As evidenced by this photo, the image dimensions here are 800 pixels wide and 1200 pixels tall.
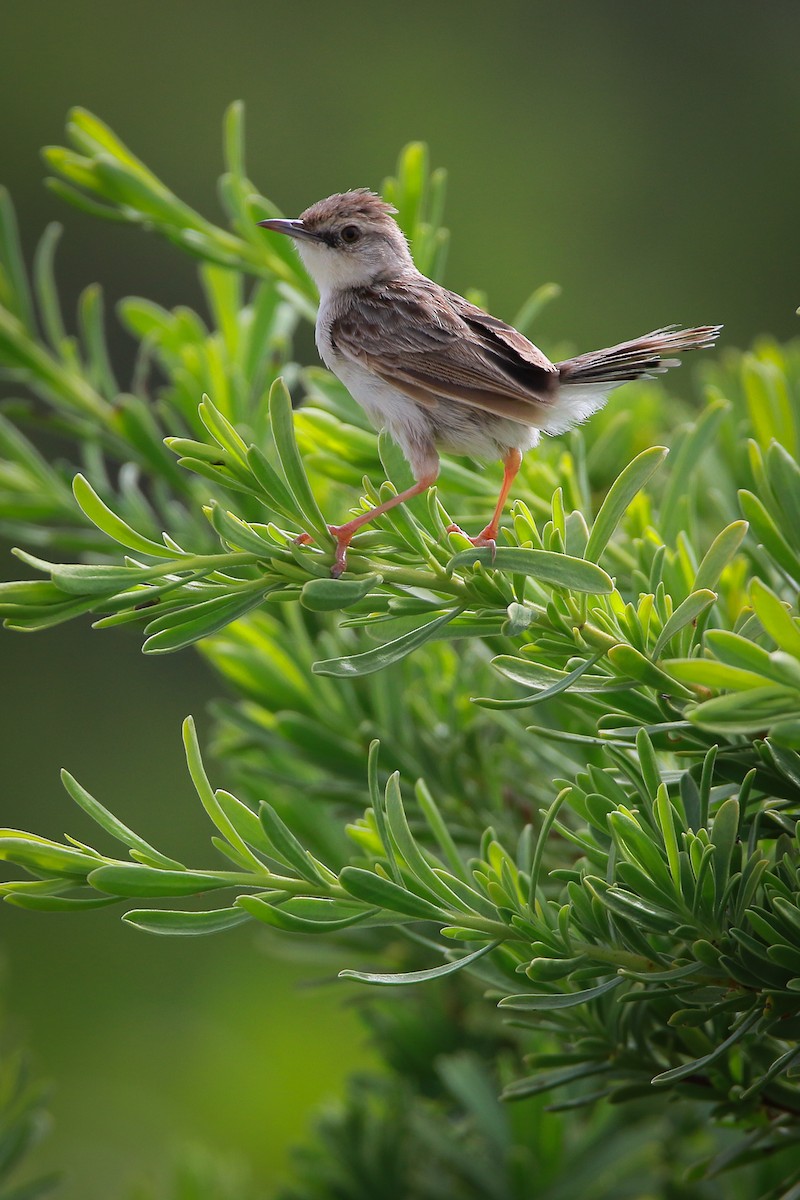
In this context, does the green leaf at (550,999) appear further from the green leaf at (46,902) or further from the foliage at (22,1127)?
the foliage at (22,1127)

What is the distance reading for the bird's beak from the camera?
1005mm

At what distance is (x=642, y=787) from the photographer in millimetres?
582

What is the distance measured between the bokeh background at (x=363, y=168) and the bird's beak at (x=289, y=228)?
1.72 meters

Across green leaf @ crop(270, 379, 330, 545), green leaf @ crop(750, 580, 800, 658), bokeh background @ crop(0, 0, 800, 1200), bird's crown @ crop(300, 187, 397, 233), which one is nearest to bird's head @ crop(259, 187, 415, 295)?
bird's crown @ crop(300, 187, 397, 233)

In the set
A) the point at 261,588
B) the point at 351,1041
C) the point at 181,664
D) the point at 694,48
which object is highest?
Answer: the point at 694,48

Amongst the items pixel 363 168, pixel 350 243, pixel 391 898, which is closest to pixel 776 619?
pixel 391 898

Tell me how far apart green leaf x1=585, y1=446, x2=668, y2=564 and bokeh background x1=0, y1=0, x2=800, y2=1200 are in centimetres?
211

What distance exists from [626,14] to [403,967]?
14.8ft

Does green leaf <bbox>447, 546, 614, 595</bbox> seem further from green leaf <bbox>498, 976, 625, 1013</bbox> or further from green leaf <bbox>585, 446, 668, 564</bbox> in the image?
green leaf <bbox>498, 976, 625, 1013</bbox>

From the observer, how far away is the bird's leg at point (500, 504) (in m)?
0.81

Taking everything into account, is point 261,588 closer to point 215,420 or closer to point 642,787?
point 215,420

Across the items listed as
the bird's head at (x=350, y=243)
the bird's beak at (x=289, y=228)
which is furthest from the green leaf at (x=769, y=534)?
the bird's head at (x=350, y=243)

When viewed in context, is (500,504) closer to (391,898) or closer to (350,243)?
(391,898)

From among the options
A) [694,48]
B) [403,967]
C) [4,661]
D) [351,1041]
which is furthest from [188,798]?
[694,48]
